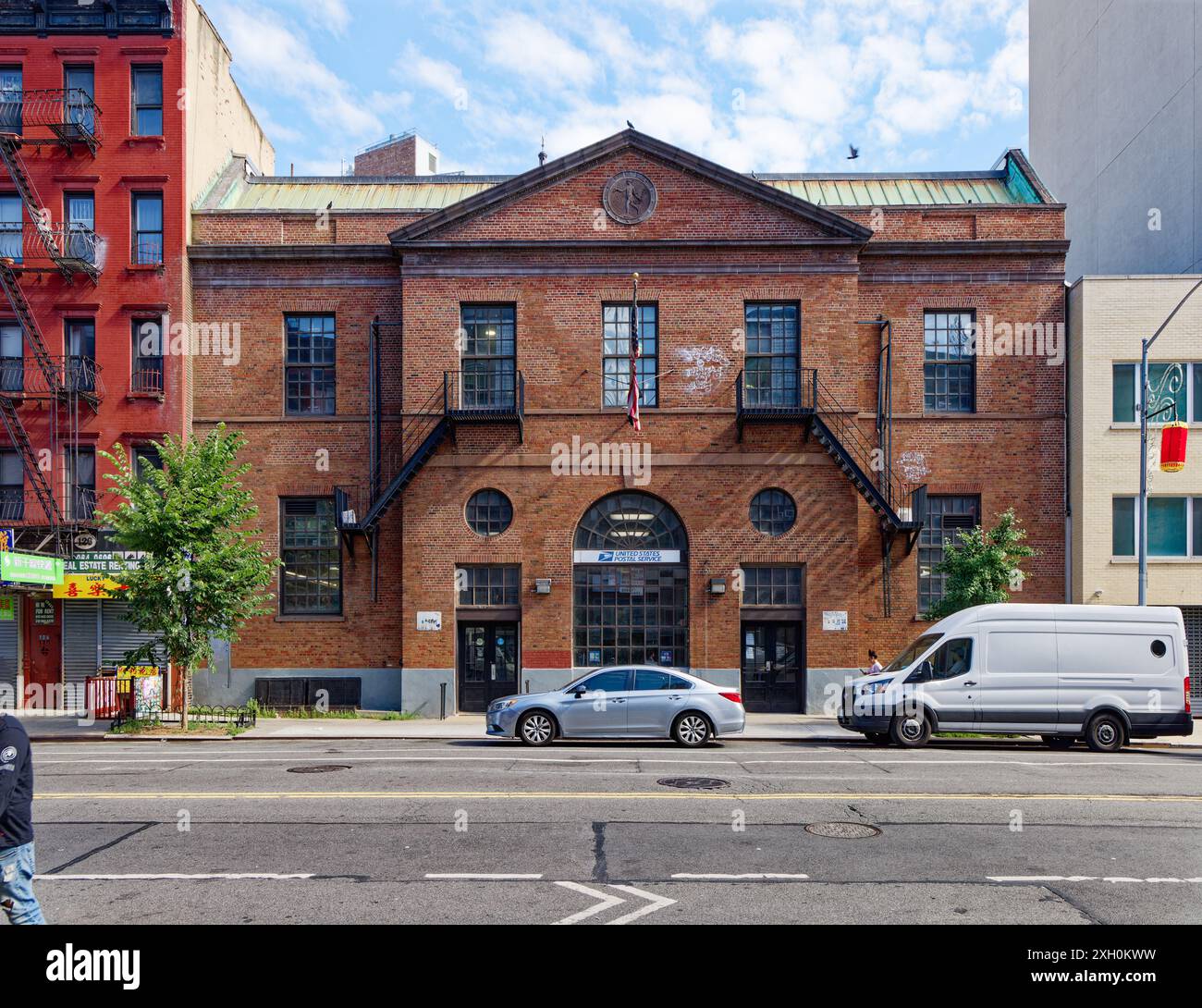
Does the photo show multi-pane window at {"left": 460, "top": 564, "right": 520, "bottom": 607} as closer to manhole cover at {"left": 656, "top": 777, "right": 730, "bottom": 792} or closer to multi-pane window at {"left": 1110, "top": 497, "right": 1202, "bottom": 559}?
manhole cover at {"left": 656, "top": 777, "right": 730, "bottom": 792}

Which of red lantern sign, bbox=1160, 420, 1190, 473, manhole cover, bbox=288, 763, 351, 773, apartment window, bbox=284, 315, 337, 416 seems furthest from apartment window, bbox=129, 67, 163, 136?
red lantern sign, bbox=1160, 420, 1190, 473

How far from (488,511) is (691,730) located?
910 cm

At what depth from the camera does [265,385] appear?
81.4ft

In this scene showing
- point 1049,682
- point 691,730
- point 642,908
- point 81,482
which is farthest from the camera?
point 81,482

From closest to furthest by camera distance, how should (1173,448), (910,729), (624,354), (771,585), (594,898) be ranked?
(594,898), (910,729), (1173,448), (771,585), (624,354)

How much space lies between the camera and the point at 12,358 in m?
24.4

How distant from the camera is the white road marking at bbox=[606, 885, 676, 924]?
7080 mm

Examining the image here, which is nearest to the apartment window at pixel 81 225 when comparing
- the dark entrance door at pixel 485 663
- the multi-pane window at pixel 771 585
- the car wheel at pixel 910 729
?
the dark entrance door at pixel 485 663

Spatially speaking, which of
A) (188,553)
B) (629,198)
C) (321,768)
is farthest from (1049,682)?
(188,553)

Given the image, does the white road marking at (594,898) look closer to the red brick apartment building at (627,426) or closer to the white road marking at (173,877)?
the white road marking at (173,877)

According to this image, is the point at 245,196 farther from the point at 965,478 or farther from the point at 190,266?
the point at 965,478

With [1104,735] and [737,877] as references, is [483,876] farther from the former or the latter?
[1104,735]

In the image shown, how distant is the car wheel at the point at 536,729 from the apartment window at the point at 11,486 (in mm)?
15409
